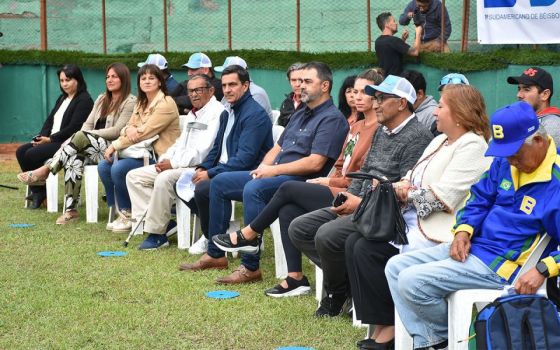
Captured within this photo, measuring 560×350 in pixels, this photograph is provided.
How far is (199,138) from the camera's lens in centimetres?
754

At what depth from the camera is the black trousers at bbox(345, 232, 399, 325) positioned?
465 cm

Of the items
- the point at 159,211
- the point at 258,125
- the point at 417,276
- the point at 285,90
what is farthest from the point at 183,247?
the point at 285,90

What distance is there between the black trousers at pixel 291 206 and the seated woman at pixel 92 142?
3304 millimetres

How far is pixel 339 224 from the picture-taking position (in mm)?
5129

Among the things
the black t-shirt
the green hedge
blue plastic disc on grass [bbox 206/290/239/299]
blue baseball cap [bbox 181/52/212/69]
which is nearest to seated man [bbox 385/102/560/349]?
blue plastic disc on grass [bbox 206/290/239/299]

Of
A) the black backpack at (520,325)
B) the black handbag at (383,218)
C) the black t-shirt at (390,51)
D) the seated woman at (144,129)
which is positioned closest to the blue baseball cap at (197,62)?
the seated woman at (144,129)

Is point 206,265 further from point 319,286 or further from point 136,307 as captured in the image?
point 319,286

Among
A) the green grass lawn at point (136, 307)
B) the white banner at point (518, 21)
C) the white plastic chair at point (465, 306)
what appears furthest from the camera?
the white banner at point (518, 21)

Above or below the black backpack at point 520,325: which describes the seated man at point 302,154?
above

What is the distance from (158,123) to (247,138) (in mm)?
1547

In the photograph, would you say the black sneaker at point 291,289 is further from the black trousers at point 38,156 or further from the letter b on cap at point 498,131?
the black trousers at point 38,156

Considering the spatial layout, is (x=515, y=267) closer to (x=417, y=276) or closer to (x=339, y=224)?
(x=417, y=276)

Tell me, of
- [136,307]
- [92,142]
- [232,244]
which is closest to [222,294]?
[232,244]

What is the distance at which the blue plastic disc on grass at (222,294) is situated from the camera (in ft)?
19.2
